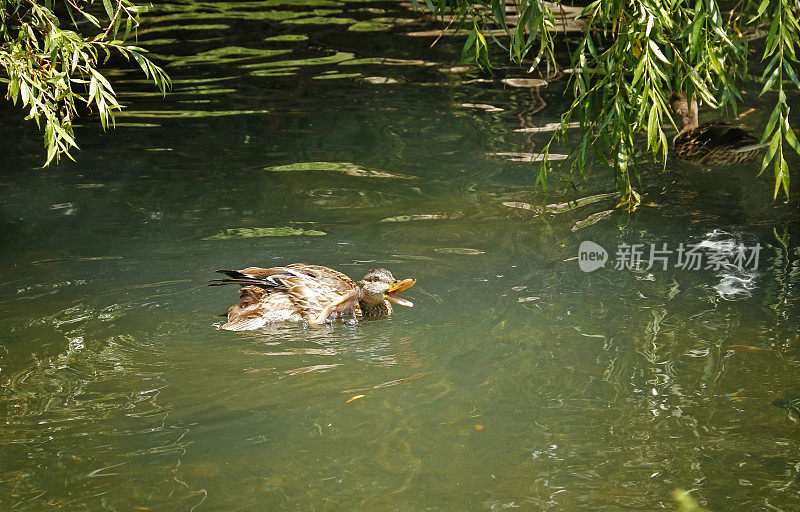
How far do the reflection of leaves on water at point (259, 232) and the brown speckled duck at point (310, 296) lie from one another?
5.37ft

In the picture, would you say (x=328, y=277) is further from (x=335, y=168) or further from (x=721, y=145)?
(x=721, y=145)

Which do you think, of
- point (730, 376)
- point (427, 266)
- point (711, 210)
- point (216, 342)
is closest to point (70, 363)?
point (216, 342)

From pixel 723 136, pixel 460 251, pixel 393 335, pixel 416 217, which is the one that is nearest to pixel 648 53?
pixel 393 335

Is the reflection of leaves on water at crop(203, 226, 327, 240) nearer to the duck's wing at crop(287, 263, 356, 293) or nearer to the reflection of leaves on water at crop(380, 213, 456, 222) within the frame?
the reflection of leaves on water at crop(380, 213, 456, 222)

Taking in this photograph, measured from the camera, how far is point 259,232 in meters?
7.85

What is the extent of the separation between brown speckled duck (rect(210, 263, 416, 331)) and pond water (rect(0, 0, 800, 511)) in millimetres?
156

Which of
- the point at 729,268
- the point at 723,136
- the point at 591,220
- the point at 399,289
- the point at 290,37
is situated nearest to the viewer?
the point at 399,289

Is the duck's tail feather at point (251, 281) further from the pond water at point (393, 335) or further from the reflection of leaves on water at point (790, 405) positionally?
the reflection of leaves on water at point (790, 405)

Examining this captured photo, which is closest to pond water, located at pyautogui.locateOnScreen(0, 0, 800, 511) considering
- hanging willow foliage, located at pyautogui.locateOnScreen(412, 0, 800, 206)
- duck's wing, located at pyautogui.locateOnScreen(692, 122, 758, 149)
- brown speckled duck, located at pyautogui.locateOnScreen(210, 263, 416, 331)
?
brown speckled duck, located at pyautogui.locateOnScreen(210, 263, 416, 331)

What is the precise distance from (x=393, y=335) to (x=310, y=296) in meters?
0.76

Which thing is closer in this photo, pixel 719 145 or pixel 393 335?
pixel 393 335

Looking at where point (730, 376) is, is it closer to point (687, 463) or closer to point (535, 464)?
point (687, 463)

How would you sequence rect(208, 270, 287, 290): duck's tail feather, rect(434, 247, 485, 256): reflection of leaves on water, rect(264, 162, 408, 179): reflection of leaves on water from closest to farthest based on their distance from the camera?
1. rect(208, 270, 287, 290): duck's tail feather
2. rect(434, 247, 485, 256): reflection of leaves on water
3. rect(264, 162, 408, 179): reflection of leaves on water

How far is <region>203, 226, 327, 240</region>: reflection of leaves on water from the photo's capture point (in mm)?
7723
